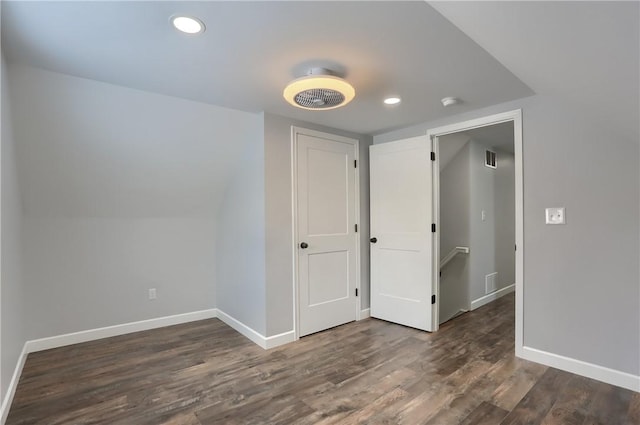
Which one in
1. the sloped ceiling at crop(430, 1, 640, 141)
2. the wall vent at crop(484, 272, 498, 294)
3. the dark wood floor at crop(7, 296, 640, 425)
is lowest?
the dark wood floor at crop(7, 296, 640, 425)

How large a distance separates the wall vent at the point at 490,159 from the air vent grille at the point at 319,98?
9.65 feet

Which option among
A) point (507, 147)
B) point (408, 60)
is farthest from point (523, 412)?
point (507, 147)

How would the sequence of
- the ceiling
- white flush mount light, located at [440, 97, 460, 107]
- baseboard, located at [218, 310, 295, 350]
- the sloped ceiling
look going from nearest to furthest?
the sloped ceiling < the ceiling < white flush mount light, located at [440, 97, 460, 107] < baseboard, located at [218, 310, 295, 350]

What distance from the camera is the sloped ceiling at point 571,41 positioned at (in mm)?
1032

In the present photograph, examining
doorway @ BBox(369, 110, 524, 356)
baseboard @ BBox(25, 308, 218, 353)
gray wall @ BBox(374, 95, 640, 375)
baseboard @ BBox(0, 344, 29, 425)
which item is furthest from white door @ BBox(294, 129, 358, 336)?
baseboard @ BBox(0, 344, 29, 425)

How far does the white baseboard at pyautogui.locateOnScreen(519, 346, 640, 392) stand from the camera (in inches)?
86.0

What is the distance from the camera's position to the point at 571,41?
1220 mm

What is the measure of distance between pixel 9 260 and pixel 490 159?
5.08 meters

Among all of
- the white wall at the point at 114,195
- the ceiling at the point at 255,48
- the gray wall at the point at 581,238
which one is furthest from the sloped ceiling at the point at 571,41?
the white wall at the point at 114,195

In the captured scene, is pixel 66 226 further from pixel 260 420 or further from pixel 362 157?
pixel 362 157

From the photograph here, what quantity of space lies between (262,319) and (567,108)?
121 inches

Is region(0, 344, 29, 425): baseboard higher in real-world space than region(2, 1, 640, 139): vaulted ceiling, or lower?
lower

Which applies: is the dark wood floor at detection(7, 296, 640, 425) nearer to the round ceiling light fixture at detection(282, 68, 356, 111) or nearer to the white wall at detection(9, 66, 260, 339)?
the white wall at detection(9, 66, 260, 339)

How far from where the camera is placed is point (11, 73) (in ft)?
6.83
